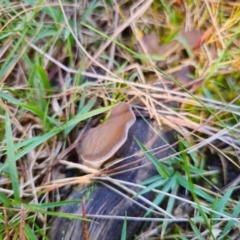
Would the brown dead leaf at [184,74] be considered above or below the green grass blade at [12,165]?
below

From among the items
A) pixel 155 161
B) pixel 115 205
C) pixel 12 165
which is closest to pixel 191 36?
pixel 155 161

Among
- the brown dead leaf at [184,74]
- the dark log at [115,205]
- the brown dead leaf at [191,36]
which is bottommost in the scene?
the dark log at [115,205]

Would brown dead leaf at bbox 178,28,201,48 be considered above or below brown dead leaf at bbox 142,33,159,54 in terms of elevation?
below

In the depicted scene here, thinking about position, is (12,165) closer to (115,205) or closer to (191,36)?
(115,205)

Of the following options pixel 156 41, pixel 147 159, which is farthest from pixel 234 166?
pixel 156 41

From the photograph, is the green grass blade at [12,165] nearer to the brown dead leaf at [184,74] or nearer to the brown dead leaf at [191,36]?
the brown dead leaf at [184,74]

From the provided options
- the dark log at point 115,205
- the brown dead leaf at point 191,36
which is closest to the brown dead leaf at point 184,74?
the brown dead leaf at point 191,36

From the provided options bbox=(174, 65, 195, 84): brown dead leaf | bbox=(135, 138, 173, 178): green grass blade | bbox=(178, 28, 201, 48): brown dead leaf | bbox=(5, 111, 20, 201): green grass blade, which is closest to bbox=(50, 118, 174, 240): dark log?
bbox=(135, 138, 173, 178): green grass blade

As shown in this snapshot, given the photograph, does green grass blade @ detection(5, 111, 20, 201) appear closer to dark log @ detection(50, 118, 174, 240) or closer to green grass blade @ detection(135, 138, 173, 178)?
dark log @ detection(50, 118, 174, 240)
